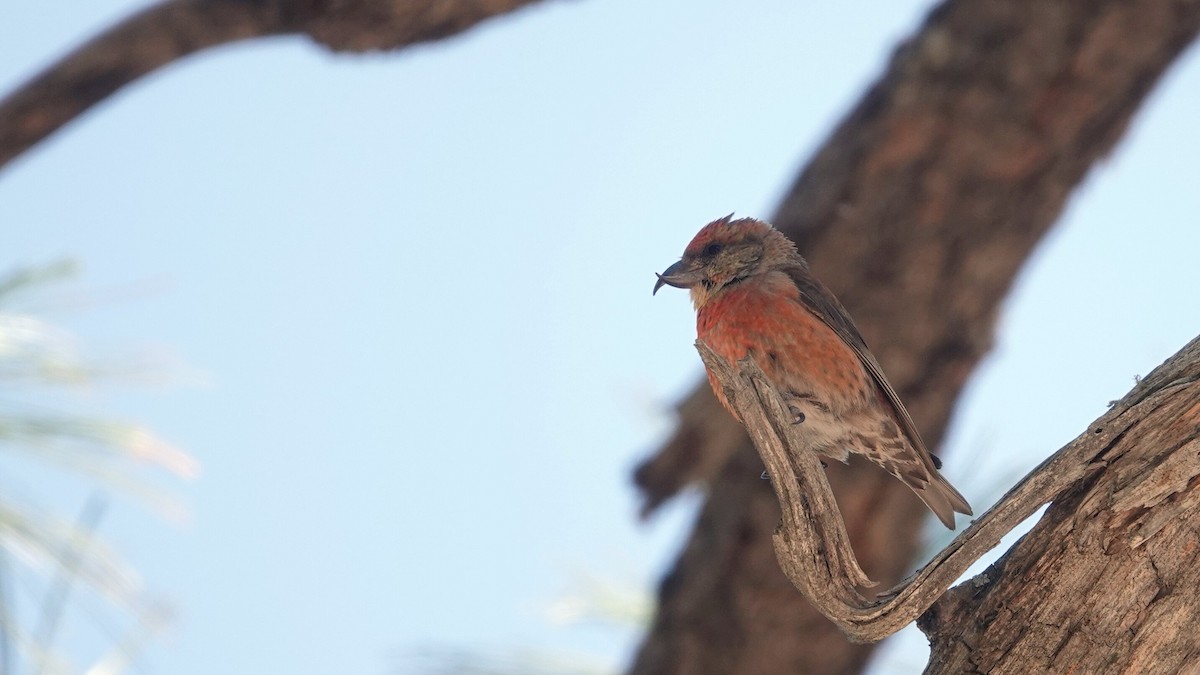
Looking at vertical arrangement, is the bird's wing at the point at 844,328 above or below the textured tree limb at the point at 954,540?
above

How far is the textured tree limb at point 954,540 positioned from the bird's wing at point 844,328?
1.25m

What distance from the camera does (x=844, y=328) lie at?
4215 mm

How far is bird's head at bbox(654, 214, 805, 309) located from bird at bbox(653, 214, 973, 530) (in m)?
0.11

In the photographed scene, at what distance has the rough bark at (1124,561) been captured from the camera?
2.54 metres

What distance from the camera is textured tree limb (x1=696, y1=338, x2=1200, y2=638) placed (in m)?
2.55

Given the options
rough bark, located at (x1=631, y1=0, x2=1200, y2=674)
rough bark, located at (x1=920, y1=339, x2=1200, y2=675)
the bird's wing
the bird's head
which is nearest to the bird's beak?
the bird's head

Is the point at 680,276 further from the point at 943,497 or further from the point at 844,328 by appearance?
the point at 943,497

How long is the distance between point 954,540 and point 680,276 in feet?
6.02

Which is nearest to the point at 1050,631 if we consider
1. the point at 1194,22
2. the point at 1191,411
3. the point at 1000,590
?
the point at 1000,590

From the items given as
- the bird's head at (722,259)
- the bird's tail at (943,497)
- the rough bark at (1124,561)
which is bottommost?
the rough bark at (1124,561)

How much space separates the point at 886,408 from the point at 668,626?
200cm

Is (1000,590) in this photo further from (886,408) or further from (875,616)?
(886,408)

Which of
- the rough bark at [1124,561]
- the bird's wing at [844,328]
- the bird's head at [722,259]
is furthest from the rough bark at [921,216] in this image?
the rough bark at [1124,561]

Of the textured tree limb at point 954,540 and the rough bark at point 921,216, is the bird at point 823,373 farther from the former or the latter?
the rough bark at point 921,216
